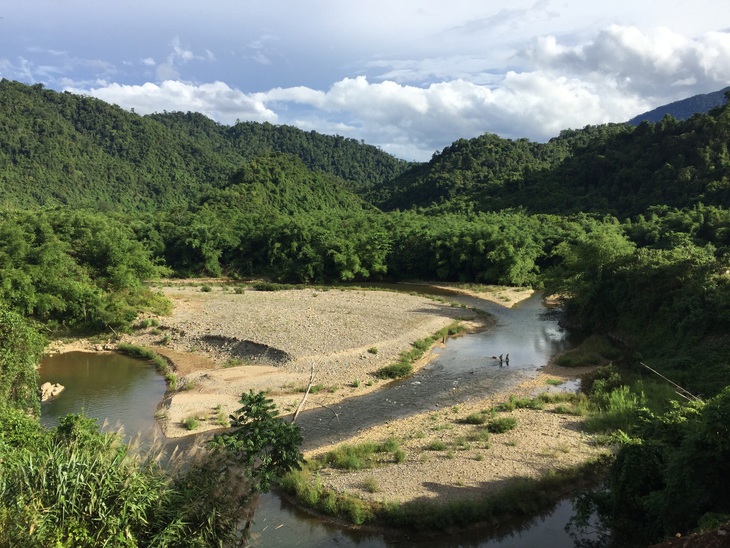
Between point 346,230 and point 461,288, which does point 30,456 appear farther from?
point 346,230

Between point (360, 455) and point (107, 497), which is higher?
point (107, 497)

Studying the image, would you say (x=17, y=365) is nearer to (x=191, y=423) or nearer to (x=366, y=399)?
(x=191, y=423)

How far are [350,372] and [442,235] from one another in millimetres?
41184

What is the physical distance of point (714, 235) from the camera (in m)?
54.8

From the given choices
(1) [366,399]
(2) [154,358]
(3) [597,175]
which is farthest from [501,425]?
(3) [597,175]

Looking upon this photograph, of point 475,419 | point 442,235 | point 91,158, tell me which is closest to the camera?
point 475,419

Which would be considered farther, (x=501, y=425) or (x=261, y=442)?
(x=501, y=425)

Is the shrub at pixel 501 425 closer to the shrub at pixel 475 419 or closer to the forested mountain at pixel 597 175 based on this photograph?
the shrub at pixel 475 419

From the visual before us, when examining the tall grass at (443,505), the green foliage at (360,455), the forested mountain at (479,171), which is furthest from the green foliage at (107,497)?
the forested mountain at (479,171)

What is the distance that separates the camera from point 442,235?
68875 millimetres

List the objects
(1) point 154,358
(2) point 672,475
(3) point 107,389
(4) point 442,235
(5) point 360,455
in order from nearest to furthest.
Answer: (2) point 672,475
(5) point 360,455
(3) point 107,389
(1) point 154,358
(4) point 442,235

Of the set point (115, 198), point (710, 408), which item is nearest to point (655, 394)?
point (710, 408)

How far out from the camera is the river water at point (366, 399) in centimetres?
1570

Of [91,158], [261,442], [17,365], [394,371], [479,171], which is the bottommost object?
[394,371]
